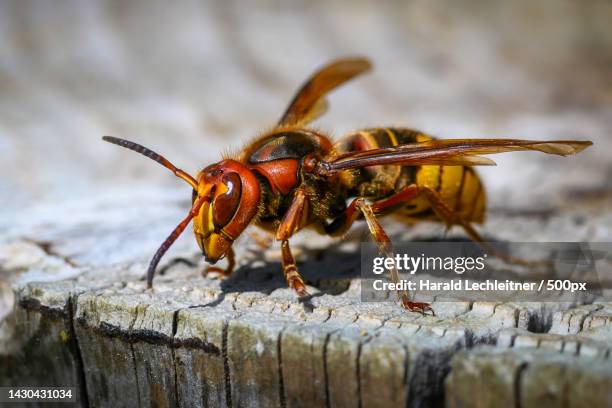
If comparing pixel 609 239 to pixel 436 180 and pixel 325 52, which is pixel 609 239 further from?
pixel 325 52

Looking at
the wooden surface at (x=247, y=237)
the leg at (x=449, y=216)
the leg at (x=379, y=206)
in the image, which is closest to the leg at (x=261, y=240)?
the wooden surface at (x=247, y=237)

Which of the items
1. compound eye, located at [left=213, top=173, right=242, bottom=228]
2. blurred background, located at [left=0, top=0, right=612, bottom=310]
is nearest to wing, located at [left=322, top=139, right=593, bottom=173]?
compound eye, located at [left=213, top=173, right=242, bottom=228]

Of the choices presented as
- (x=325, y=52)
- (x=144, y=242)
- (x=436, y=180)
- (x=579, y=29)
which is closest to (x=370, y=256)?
(x=436, y=180)

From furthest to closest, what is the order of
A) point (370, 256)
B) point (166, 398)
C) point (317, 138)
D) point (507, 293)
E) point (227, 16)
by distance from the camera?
point (227, 16)
point (317, 138)
point (370, 256)
point (507, 293)
point (166, 398)

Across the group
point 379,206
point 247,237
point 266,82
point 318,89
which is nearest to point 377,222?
point 379,206

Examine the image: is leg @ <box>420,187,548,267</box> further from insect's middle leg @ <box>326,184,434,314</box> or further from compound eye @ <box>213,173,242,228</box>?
compound eye @ <box>213,173,242,228</box>
